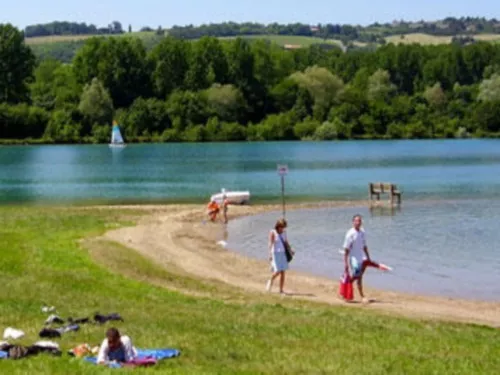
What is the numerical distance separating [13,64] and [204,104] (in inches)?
1568

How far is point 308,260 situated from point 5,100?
165753 mm

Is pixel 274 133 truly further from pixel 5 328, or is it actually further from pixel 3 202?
pixel 5 328

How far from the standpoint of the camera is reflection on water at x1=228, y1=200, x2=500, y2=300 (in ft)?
99.1

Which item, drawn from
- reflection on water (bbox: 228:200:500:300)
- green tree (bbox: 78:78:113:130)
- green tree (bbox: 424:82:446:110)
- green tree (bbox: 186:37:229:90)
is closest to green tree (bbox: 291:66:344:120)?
green tree (bbox: 186:37:229:90)

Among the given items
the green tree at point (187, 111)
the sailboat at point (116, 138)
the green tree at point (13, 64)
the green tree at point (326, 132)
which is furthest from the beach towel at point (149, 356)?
the green tree at point (13, 64)

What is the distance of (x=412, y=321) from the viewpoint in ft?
71.4

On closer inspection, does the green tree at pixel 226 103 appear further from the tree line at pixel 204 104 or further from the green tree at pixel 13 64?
the green tree at pixel 13 64

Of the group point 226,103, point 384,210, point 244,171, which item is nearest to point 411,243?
point 384,210

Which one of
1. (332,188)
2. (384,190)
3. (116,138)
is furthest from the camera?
(116,138)

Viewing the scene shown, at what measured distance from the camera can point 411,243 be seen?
3903cm

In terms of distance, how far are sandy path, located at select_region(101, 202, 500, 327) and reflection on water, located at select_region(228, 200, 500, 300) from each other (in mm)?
1194

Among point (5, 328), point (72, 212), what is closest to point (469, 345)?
point (5, 328)

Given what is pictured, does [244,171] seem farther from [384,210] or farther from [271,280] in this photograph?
[271,280]

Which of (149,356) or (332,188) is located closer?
(149,356)
